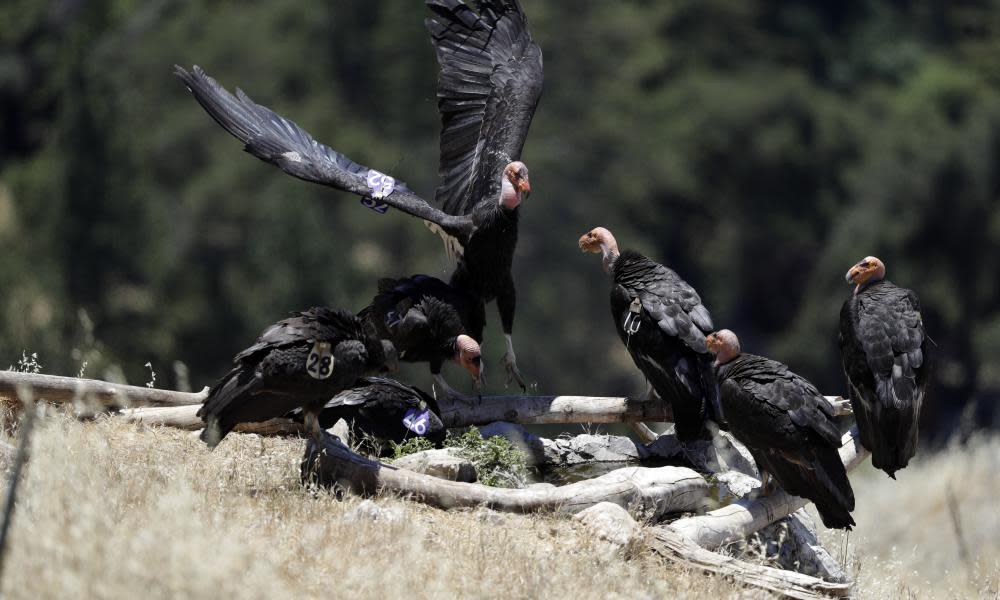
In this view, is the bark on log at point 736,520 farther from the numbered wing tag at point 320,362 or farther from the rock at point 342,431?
the rock at point 342,431

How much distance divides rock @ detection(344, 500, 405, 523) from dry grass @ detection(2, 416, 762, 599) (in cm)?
5

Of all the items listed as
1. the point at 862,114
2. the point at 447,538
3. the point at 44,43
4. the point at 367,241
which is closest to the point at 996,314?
the point at 862,114

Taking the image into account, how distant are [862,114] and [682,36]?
7.98 meters

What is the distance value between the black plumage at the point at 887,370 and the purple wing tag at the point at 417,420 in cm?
269

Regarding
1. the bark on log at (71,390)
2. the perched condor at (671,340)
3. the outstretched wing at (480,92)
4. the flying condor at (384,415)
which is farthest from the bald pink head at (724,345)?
the bark on log at (71,390)

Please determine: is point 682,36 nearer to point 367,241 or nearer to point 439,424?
point 367,241

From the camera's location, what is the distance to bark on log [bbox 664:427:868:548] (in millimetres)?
8336

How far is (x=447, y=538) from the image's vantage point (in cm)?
768

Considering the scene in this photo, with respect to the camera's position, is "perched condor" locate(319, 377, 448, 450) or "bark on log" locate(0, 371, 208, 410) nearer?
"bark on log" locate(0, 371, 208, 410)

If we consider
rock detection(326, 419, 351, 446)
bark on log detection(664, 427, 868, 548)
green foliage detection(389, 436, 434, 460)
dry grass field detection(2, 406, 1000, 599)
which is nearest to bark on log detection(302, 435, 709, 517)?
dry grass field detection(2, 406, 1000, 599)

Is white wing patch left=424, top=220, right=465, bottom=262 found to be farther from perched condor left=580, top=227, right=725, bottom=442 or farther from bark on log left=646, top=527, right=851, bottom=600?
bark on log left=646, top=527, right=851, bottom=600

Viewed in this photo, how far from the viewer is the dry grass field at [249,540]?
19.6ft

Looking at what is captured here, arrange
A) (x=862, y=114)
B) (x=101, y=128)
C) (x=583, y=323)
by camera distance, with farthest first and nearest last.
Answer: (x=862, y=114), (x=583, y=323), (x=101, y=128)

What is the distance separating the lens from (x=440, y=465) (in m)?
8.72
